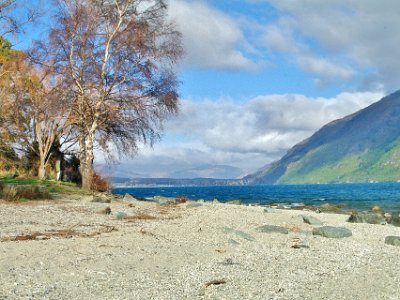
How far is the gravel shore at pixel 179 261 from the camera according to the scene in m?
7.37

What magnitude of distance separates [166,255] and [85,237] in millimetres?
2530

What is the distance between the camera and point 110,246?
1062 centimetres

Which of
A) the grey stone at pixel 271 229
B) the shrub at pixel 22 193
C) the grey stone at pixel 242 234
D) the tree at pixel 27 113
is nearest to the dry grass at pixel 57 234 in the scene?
the grey stone at pixel 242 234

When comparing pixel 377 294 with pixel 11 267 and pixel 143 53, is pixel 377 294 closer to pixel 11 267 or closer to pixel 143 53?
pixel 11 267

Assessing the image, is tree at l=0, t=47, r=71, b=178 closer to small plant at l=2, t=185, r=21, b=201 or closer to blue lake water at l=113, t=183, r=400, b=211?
blue lake water at l=113, t=183, r=400, b=211

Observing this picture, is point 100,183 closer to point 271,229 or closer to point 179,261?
point 271,229

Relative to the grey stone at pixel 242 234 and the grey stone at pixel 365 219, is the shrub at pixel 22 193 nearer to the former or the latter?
the grey stone at pixel 242 234

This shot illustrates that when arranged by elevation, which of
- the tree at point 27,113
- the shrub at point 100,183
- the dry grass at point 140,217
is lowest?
the dry grass at point 140,217

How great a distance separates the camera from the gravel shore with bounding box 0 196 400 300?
737 cm

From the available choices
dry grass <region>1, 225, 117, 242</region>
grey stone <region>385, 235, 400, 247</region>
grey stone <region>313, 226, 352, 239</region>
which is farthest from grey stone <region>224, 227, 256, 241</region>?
grey stone <region>385, 235, 400, 247</region>

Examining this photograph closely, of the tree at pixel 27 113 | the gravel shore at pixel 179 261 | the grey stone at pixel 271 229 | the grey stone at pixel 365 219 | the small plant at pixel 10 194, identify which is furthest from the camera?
the tree at pixel 27 113

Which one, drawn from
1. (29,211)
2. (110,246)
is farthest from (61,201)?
(110,246)

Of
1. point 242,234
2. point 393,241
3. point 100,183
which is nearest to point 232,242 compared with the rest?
point 242,234

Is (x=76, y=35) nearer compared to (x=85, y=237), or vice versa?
(x=85, y=237)
